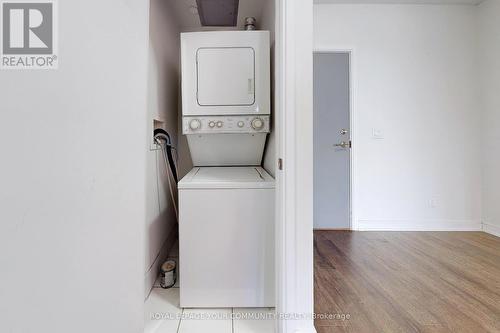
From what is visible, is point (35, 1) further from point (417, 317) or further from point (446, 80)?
point (446, 80)

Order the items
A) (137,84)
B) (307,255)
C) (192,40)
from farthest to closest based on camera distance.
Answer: (192,40) < (307,255) < (137,84)

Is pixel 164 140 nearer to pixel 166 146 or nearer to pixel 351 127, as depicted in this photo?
pixel 166 146

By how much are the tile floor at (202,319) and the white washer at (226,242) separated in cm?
6

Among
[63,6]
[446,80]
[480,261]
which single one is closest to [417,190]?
[480,261]

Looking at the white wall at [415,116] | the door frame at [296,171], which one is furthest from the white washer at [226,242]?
the white wall at [415,116]

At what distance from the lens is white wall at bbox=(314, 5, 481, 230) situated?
9.91 ft

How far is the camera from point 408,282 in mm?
1857

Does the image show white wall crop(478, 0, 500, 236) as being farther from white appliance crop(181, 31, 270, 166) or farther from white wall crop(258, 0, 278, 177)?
white appliance crop(181, 31, 270, 166)

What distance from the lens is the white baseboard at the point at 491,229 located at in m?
2.87

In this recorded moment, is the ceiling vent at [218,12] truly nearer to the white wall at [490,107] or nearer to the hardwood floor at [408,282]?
the hardwood floor at [408,282]

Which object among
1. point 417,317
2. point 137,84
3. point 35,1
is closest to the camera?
point 35,1

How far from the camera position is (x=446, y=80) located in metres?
3.06

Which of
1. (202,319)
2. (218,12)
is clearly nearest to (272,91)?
(218,12)

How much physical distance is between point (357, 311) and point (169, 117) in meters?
2.25
